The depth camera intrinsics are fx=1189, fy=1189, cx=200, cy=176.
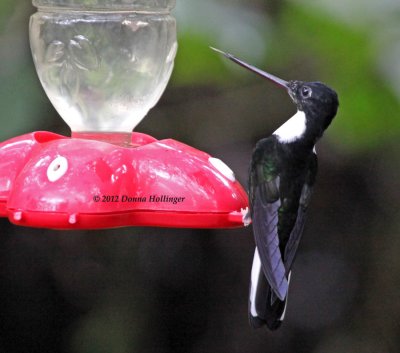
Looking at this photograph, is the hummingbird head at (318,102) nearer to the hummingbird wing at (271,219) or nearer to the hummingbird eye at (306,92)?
the hummingbird eye at (306,92)

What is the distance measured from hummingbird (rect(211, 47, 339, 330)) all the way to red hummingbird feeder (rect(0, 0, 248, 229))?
0.10 meters

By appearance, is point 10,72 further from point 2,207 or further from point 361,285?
point 361,285

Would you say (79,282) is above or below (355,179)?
below

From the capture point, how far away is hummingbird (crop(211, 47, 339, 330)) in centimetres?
290

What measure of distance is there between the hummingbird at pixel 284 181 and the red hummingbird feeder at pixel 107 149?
0.32 ft

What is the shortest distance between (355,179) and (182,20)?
1093 millimetres

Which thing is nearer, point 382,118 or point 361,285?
point 382,118

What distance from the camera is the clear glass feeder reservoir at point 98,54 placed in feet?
11.3

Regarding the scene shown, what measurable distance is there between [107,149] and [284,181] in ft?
1.47

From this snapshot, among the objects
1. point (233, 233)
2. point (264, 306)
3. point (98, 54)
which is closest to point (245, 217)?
point (264, 306)

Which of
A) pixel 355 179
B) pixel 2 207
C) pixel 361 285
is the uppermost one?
pixel 2 207

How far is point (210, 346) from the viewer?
207 inches

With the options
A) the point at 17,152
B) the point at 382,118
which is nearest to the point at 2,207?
the point at 17,152

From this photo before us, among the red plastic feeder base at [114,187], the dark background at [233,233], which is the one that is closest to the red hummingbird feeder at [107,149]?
the red plastic feeder base at [114,187]
